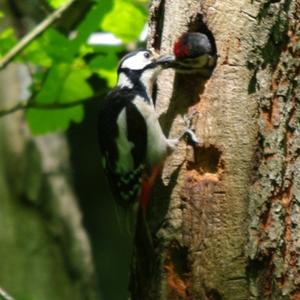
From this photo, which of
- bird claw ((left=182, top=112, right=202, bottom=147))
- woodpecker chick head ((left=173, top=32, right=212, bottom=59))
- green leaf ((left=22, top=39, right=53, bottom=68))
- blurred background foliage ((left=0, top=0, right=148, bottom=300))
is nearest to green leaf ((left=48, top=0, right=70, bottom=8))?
blurred background foliage ((left=0, top=0, right=148, bottom=300))

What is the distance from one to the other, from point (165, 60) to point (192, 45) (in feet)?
0.60

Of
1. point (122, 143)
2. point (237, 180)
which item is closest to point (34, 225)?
point (122, 143)

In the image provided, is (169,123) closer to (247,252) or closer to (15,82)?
(247,252)

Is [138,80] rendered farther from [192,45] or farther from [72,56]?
[192,45]

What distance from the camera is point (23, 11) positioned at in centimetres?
709

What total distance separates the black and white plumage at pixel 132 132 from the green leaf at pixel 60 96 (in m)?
0.39

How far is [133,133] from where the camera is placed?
413 cm

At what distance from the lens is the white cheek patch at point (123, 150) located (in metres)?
4.07

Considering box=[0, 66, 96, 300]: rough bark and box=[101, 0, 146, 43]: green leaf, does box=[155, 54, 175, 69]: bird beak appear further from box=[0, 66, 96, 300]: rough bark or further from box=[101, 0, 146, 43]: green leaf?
box=[0, 66, 96, 300]: rough bark

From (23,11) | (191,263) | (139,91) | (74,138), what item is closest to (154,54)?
(139,91)

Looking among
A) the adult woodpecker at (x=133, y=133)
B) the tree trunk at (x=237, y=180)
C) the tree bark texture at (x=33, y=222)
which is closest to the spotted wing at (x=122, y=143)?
the adult woodpecker at (x=133, y=133)

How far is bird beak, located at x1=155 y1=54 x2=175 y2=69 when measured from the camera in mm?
3873

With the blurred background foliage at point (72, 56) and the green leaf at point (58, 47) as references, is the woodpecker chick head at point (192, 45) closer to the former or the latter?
the blurred background foliage at point (72, 56)

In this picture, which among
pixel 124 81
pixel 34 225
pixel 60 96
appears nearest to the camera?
pixel 124 81
